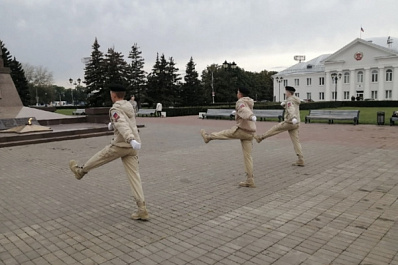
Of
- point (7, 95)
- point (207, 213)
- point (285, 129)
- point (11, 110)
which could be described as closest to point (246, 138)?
point (207, 213)

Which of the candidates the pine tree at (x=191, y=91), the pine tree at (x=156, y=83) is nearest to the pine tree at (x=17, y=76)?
the pine tree at (x=156, y=83)

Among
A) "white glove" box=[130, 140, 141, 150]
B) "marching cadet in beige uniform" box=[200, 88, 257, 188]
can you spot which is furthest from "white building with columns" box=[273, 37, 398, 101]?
"white glove" box=[130, 140, 141, 150]

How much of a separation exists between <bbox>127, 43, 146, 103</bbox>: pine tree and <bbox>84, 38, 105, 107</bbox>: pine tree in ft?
13.8

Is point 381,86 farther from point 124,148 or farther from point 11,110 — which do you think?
point 124,148

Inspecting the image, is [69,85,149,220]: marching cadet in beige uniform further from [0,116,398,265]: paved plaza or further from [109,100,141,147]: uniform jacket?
[0,116,398,265]: paved plaza

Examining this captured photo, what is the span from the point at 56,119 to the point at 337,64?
6060 cm

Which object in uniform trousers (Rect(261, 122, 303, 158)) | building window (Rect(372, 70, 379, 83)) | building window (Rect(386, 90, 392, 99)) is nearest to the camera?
uniform trousers (Rect(261, 122, 303, 158))

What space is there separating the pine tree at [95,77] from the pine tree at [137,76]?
13.8 feet

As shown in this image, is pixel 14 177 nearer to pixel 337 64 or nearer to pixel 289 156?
pixel 289 156

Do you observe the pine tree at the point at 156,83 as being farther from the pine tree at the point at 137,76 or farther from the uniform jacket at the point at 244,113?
the uniform jacket at the point at 244,113

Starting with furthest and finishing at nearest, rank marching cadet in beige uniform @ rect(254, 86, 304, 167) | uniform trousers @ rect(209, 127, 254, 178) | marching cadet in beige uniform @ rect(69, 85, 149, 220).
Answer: marching cadet in beige uniform @ rect(254, 86, 304, 167) → uniform trousers @ rect(209, 127, 254, 178) → marching cadet in beige uniform @ rect(69, 85, 149, 220)

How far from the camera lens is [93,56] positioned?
1770 inches

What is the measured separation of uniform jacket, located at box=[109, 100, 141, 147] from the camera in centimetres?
430

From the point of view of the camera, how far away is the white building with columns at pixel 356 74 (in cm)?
6084
